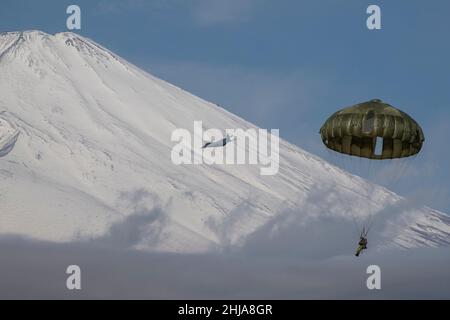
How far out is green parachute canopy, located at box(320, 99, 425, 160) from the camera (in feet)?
223

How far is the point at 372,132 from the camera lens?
67.8 meters

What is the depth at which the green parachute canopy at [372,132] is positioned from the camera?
6788cm
